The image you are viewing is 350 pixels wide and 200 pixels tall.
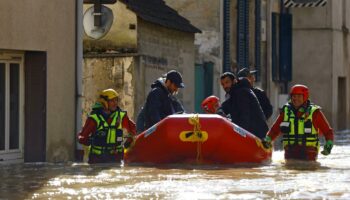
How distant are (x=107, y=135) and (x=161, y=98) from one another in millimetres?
1246

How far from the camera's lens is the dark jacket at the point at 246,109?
16703 millimetres

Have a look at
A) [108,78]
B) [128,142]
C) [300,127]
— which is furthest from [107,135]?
[108,78]

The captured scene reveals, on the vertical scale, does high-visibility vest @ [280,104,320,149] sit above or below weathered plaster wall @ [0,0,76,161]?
below

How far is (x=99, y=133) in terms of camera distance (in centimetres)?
1519

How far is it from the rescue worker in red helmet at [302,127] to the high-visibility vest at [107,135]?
89.3 inches

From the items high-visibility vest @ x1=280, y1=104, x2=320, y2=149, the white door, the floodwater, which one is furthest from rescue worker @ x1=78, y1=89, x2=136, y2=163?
high-visibility vest @ x1=280, y1=104, x2=320, y2=149

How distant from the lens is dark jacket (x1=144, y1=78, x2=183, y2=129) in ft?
52.5

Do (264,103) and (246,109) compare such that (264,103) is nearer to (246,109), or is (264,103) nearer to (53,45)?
(246,109)

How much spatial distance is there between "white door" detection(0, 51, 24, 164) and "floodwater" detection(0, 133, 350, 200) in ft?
2.08

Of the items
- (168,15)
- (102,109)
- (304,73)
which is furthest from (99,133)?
(304,73)

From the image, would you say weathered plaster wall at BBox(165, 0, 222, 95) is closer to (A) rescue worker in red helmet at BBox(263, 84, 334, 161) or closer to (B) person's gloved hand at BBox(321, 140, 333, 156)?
(A) rescue worker in red helmet at BBox(263, 84, 334, 161)

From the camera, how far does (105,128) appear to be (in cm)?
1515

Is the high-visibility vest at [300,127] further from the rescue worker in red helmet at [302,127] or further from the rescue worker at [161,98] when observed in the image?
the rescue worker at [161,98]

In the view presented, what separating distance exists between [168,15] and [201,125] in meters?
8.90
